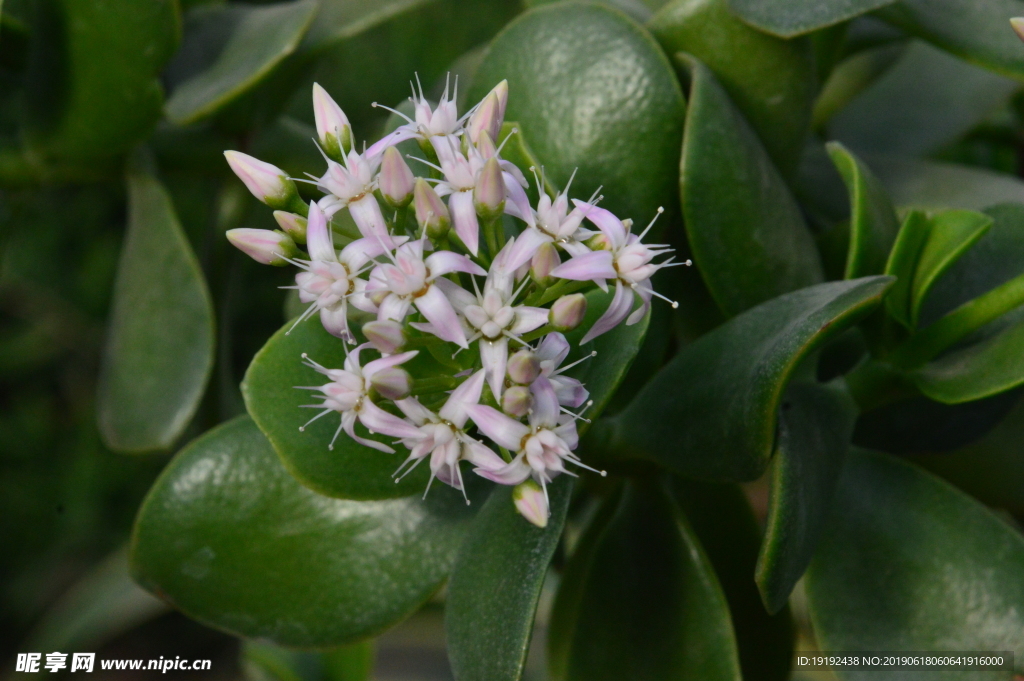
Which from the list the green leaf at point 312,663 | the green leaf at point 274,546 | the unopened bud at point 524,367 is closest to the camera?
the unopened bud at point 524,367

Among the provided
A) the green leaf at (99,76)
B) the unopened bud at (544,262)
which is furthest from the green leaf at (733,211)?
the green leaf at (99,76)

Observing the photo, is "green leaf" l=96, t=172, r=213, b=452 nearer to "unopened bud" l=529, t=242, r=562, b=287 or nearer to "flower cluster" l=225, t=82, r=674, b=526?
"flower cluster" l=225, t=82, r=674, b=526

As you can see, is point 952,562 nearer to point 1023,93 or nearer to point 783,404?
point 783,404

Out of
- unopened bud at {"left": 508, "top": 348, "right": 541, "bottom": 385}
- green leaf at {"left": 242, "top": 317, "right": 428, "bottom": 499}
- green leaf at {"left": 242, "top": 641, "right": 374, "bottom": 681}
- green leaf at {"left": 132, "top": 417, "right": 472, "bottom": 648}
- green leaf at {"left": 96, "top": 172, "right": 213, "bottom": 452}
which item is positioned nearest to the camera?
unopened bud at {"left": 508, "top": 348, "right": 541, "bottom": 385}

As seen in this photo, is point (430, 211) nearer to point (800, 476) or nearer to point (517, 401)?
point (517, 401)

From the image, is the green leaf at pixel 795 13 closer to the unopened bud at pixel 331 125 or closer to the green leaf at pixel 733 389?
the green leaf at pixel 733 389

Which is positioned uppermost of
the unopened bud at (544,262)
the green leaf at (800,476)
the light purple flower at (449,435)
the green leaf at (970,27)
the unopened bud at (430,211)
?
the green leaf at (970,27)

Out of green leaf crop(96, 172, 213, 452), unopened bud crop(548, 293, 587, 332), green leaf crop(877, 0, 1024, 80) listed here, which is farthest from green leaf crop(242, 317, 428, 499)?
green leaf crop(877, 0, 1024, 80)

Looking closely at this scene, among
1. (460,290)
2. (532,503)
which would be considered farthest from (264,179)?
(532,503)
